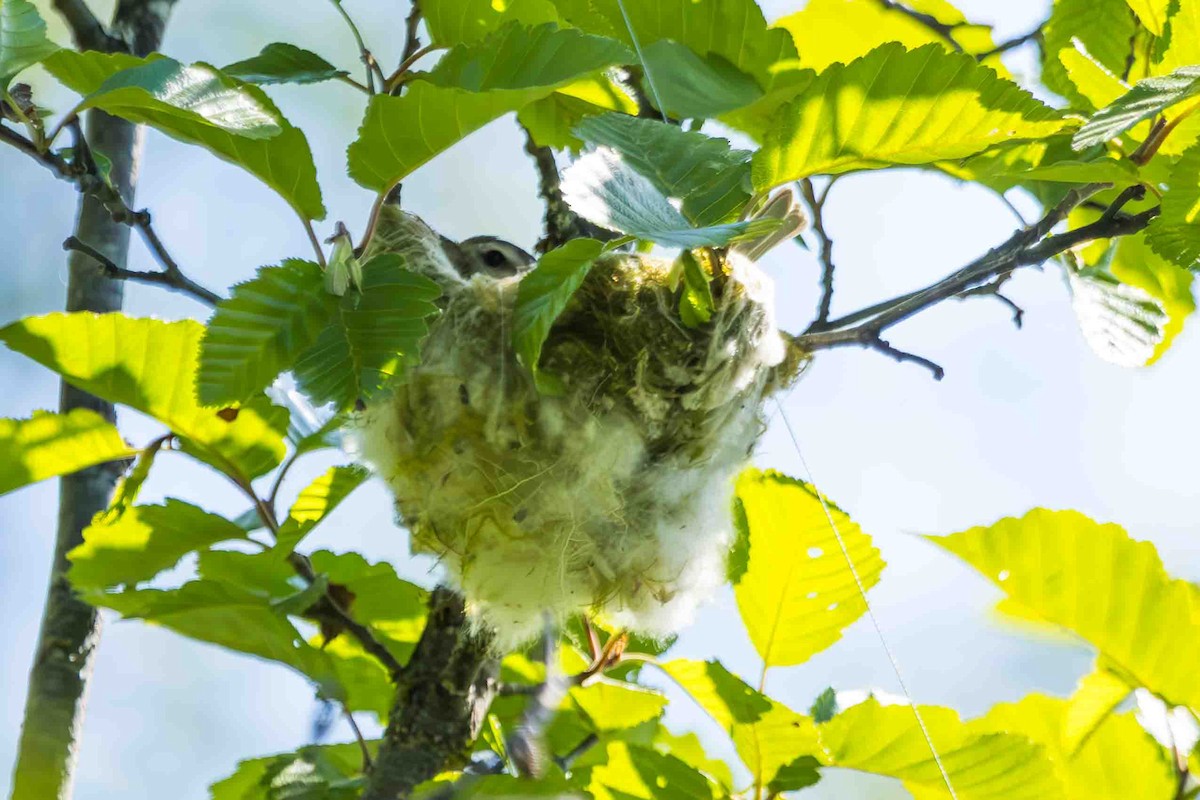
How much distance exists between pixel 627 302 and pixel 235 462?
54 centimetres

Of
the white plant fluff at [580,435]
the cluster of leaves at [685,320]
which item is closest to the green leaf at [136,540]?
the cluster of leaves at [685,320]

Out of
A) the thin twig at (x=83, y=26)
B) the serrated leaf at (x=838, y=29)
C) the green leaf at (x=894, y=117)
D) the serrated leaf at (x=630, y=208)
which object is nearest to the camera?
the serrated leaf at (x=630, y=208)

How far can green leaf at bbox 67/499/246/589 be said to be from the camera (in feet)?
4.41

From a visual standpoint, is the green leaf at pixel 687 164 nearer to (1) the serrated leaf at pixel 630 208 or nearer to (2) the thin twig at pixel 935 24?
(1) the serrated leaf at pixel 630 208

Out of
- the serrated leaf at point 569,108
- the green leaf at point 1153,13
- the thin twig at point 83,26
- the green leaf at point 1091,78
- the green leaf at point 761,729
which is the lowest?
the green leaf at point 761,729

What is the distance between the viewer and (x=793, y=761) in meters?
1.35

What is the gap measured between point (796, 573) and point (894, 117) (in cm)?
67

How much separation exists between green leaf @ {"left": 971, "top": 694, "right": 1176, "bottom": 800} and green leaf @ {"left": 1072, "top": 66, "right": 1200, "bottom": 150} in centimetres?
75

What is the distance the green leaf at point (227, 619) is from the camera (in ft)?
4.33

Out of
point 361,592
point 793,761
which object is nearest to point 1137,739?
point 793,761

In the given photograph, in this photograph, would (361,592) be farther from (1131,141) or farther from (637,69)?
(1131,141)

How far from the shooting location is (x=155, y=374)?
1.35 metres

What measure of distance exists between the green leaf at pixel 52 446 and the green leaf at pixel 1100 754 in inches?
45.9

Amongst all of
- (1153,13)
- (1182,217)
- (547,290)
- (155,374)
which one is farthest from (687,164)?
(155,374)
